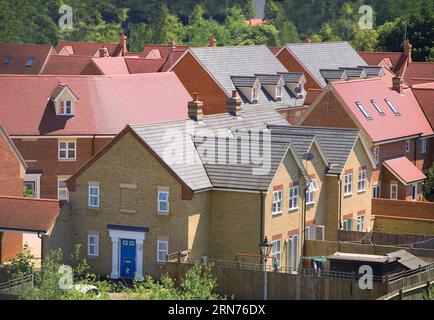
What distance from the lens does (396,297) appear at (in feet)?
177

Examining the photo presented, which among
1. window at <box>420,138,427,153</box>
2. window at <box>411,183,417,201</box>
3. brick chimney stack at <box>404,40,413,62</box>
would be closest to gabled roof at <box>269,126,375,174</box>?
window at <box>411,183,417,201</box>

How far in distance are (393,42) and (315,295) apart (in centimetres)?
7594

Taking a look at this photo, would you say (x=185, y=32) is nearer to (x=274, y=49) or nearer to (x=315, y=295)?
(x=274, y=49)

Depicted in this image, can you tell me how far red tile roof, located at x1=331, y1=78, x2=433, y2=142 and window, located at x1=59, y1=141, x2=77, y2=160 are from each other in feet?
45.2

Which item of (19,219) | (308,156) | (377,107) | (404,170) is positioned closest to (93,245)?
(19,219)

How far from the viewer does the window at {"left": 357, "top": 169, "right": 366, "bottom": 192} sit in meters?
67.6

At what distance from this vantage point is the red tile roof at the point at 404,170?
79688mm

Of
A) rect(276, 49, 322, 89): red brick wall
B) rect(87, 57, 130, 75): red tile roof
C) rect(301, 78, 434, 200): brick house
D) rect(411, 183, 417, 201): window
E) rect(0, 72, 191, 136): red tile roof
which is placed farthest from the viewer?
rect(87, 57, 130, 75): red tile roof

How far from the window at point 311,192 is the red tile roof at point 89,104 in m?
16.6

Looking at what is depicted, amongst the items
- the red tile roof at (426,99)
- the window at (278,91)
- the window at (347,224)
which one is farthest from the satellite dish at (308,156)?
the window at (278,91)

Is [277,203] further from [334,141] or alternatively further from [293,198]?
[334,141]

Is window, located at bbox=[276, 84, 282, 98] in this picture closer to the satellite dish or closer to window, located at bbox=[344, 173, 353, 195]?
window, located at bbox=[344, 173, 353, 195]

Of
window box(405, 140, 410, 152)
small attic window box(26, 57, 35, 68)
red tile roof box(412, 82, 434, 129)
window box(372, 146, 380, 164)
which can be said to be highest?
small attic window box(26, 57, 35, 68)
